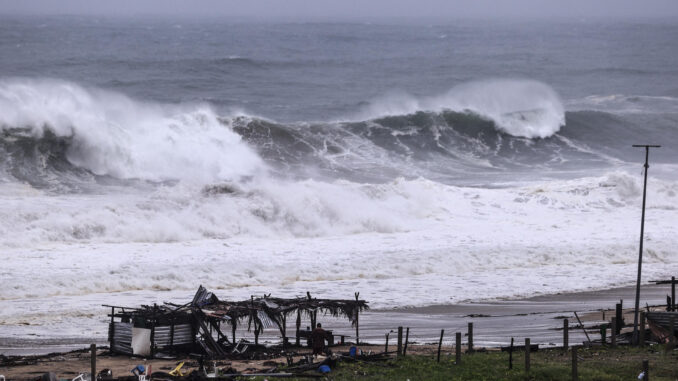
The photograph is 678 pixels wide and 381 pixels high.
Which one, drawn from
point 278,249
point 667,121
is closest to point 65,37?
point 667,121

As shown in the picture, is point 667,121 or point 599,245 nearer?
point 599,245

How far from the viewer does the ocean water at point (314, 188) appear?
24.5m

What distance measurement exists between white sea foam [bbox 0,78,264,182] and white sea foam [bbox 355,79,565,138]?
40.6ft

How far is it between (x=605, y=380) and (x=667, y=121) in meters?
45.2

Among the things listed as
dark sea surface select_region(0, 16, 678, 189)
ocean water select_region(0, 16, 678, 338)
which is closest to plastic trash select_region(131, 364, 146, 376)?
ocean water select_region(0, 16, 678, 338)

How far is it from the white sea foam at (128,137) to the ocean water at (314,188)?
Answer: 11 cm

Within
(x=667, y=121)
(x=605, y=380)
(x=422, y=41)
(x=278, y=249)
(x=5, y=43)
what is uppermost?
(x=422, y=41)

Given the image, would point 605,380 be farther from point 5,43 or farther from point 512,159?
point 5,43

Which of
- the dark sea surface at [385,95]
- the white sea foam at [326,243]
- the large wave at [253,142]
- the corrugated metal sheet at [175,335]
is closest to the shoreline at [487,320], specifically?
the white sea foam at [326,243]

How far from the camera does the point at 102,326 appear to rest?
1966cm

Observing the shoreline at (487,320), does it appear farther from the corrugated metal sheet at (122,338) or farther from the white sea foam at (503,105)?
the white sea foam at (503,105)

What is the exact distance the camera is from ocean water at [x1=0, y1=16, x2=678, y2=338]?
80.4ft

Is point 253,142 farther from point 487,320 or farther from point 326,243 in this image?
point 487,320

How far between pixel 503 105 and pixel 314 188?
24.4m
